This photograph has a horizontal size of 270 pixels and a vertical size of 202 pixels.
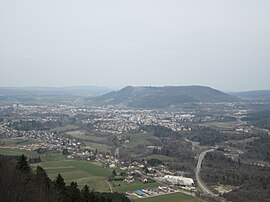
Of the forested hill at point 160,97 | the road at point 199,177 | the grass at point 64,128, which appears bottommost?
the road at point 199,177

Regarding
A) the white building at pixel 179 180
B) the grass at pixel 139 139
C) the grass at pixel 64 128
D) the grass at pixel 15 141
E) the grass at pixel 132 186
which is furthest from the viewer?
the grass at pixel 64 128

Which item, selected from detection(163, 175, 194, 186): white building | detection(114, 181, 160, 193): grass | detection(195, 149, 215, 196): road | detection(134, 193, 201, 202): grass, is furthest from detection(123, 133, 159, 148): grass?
detection(134, 193, 201, 202): grass

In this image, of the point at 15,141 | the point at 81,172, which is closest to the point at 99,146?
the point at 15,141

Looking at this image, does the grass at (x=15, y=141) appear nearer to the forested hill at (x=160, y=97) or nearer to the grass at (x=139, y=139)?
the grass at (x=139, y=139)

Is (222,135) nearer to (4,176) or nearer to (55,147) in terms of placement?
(55,147)

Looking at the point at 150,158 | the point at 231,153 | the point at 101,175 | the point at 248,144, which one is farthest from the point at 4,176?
the point at 248,144

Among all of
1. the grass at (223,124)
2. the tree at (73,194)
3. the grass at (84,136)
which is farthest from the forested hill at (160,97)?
the tree at (73,194)
